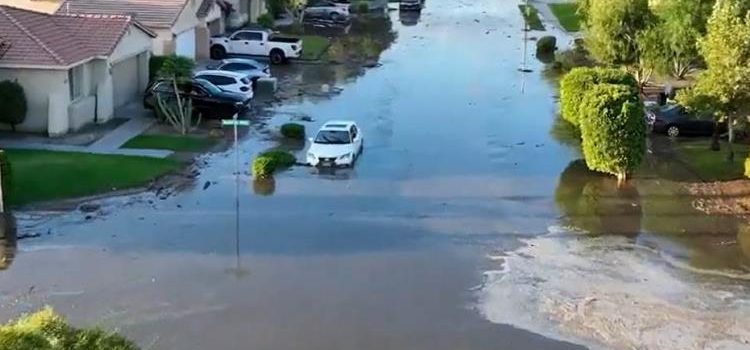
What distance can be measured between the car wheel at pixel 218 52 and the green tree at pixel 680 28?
22853 millimetres

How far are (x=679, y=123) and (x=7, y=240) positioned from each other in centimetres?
2285

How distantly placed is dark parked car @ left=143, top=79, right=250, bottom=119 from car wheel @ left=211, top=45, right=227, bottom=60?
1607 centimetres

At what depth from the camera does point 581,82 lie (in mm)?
35375

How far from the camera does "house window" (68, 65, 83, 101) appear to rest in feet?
118

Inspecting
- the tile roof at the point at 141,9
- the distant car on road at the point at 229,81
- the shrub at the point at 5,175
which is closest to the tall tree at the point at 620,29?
the distant car on road at the point at 229,81

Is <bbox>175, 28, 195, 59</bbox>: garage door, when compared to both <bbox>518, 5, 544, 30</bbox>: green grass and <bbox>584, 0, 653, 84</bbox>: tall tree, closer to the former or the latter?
<bbox>584, 0, 653, 84</bbox>: tall tree

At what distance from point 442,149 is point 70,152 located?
11.6 metres

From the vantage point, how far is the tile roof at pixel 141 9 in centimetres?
4794

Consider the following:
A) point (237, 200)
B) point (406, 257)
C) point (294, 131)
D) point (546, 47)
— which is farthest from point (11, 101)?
point (546, 47)

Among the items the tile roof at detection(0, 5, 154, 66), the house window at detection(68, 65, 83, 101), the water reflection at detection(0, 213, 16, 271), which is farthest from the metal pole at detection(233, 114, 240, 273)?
the tile roof at detection(0, 5, 154, 66)

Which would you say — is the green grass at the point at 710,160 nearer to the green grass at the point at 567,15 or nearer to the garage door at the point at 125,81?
the garage door at the point at 125,81

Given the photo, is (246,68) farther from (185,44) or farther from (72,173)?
(72,173)

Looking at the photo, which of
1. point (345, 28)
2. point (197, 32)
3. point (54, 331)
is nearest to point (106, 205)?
point (54, 331)

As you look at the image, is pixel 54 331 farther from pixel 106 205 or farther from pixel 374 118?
pixel 374 118
